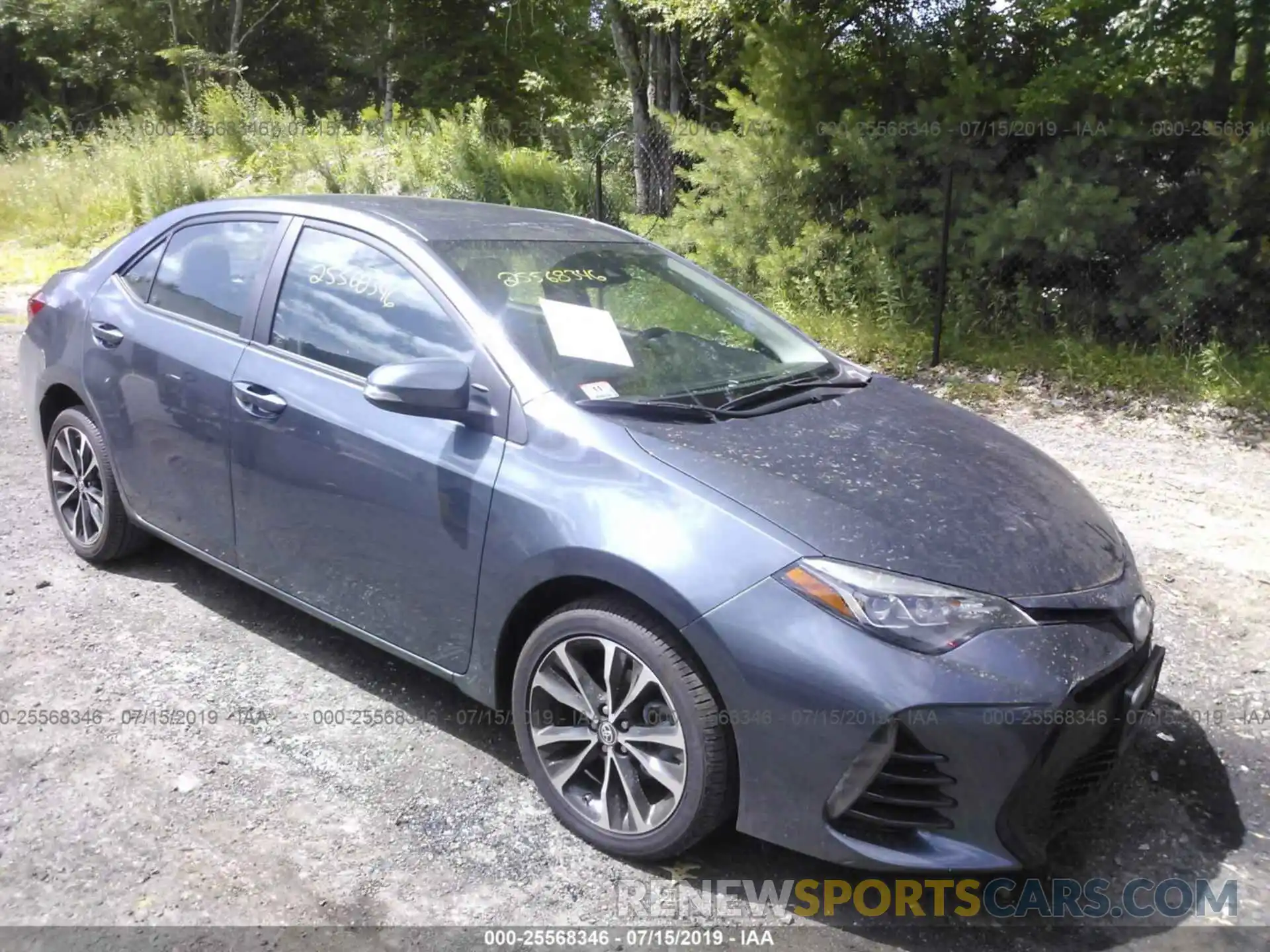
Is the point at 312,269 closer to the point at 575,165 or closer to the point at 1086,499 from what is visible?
the point at 1086,499

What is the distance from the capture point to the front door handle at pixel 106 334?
432cm

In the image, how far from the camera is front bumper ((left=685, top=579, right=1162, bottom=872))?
2.43m

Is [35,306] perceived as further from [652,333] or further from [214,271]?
[652,333]

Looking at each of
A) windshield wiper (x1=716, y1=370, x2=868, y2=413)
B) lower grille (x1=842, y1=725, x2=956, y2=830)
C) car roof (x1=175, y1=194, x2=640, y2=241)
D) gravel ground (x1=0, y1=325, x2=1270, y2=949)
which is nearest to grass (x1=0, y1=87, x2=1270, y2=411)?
gravel ground (x1=0, y1=325, x2=1270, y2=949)

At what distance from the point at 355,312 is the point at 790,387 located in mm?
1540

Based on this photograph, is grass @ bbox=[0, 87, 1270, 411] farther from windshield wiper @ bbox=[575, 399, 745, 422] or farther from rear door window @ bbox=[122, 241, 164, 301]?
rear door window @ bbox=[122, 241, 164, 301]

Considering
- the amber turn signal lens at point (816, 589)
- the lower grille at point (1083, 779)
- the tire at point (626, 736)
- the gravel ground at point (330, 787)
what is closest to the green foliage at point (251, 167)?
the gravel ground at point (330, 787)

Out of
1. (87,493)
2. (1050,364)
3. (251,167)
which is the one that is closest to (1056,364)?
(1050,364)

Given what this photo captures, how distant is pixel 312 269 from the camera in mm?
3756

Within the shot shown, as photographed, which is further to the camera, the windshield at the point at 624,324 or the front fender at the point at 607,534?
the windshield at the point at 624,324

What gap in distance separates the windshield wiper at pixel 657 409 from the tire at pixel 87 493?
2494 millimetres

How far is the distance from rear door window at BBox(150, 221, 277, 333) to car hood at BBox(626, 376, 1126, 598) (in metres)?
1.86

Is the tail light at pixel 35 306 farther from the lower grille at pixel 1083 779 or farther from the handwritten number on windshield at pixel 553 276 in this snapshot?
the lower grille at pixel 1083 779

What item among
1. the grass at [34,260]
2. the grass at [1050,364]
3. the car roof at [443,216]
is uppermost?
the car roof at [443,216]
